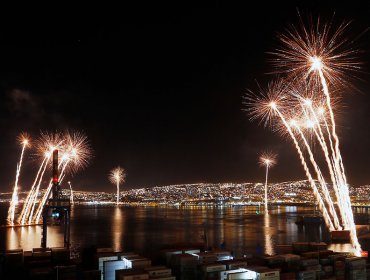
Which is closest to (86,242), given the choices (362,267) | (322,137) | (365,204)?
(322,137)

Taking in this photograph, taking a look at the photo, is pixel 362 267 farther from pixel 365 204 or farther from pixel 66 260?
pixel 365 204

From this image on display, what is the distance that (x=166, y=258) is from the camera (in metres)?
20.4

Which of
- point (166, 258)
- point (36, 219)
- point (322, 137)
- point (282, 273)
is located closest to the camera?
point (282, 273)

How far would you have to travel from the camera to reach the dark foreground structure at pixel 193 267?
15.8m

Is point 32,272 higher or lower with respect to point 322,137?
lower

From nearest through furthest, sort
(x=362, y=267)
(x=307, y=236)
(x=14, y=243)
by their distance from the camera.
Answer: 1. (x=362, y=267)
2. (x=14, y=243)
3. (x=307, y=236)

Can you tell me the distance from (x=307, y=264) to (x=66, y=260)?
10870 mm

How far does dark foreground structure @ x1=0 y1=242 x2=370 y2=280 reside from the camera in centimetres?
1577

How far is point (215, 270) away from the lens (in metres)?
16.5

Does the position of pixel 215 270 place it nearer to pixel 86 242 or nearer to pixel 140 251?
pixel 140 251

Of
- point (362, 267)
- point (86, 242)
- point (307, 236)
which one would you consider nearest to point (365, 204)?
point (307, 236)

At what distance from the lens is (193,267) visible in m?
18.2

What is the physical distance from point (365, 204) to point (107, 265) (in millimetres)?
156659

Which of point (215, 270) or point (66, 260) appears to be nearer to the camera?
point (215, 270)
